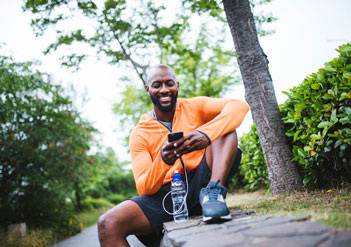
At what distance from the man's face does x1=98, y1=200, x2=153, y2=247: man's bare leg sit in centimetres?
104

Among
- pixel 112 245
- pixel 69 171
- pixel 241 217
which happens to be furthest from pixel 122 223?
pixel 69 171

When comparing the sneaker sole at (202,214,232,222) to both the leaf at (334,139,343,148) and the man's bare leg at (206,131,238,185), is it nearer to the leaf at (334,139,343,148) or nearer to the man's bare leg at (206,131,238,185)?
the man's bare leg at (206,131,238,185)

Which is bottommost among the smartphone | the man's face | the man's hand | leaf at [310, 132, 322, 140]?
leaf at [310, 132, 322, 140]

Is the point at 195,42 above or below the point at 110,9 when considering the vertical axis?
above

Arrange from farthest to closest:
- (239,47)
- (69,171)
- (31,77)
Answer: (69,171) < (31,77) < (239,47)

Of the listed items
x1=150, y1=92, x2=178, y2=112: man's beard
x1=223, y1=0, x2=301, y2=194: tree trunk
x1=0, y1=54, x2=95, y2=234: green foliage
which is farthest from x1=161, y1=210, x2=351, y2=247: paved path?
x1=0, y1=54, x2=95, y2=234: green foliage

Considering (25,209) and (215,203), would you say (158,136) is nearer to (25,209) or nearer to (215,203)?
(215,203)

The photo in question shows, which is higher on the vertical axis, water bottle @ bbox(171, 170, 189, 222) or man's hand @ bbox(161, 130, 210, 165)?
man's hand @ bbox(161, 130, 210, 165)

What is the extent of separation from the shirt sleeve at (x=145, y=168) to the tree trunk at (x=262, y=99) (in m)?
1.72

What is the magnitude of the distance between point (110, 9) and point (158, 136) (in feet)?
15.4

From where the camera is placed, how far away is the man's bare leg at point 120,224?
2.16 meters

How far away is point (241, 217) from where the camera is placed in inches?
79.7

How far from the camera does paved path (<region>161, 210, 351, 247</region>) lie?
1346mm

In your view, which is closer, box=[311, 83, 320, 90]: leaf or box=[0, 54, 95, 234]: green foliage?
box=[311, 83, 320, 90]: leaf
